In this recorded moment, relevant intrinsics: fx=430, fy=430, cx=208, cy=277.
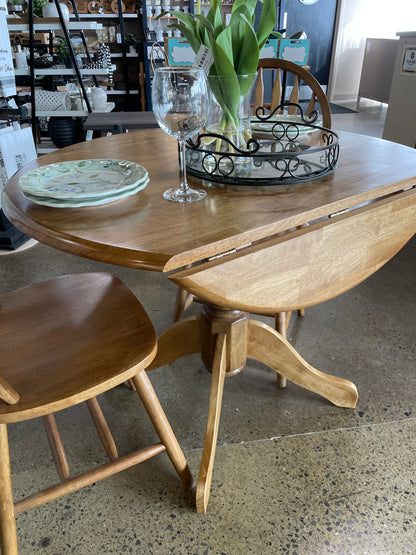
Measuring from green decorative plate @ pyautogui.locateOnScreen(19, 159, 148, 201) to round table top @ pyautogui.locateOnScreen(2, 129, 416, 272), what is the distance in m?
0.03

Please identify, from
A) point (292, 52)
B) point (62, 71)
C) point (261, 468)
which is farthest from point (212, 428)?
point (62, 71)

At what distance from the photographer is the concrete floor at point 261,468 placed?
1021 mm

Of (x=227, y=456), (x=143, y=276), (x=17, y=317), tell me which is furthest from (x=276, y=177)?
(x=143, y=276)

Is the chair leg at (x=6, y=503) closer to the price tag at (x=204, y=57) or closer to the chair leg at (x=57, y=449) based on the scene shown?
the chair leg at (x=57, y=449)

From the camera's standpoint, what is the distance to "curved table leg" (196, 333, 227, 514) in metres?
1.05

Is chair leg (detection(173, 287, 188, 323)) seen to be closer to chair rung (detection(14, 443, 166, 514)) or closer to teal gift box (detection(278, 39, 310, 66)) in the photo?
chair rung (detection(14, 443, 166, 514))

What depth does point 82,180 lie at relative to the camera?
90cm

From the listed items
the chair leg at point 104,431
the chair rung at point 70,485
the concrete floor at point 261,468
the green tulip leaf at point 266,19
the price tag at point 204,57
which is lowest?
the concrete floor at point 261,468

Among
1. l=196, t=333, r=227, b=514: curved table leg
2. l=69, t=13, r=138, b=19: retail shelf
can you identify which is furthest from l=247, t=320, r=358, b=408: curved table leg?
l=69, t=13, r=138, b=19: retail shelf

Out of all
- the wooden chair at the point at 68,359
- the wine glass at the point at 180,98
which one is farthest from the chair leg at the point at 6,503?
the wine glass at the point at 180,98

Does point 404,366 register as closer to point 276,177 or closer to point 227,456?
point 227,456

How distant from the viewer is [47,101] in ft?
11.1

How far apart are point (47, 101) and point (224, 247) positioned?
3.25 meters

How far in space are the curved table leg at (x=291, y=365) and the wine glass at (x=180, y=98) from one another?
1.98 feet
